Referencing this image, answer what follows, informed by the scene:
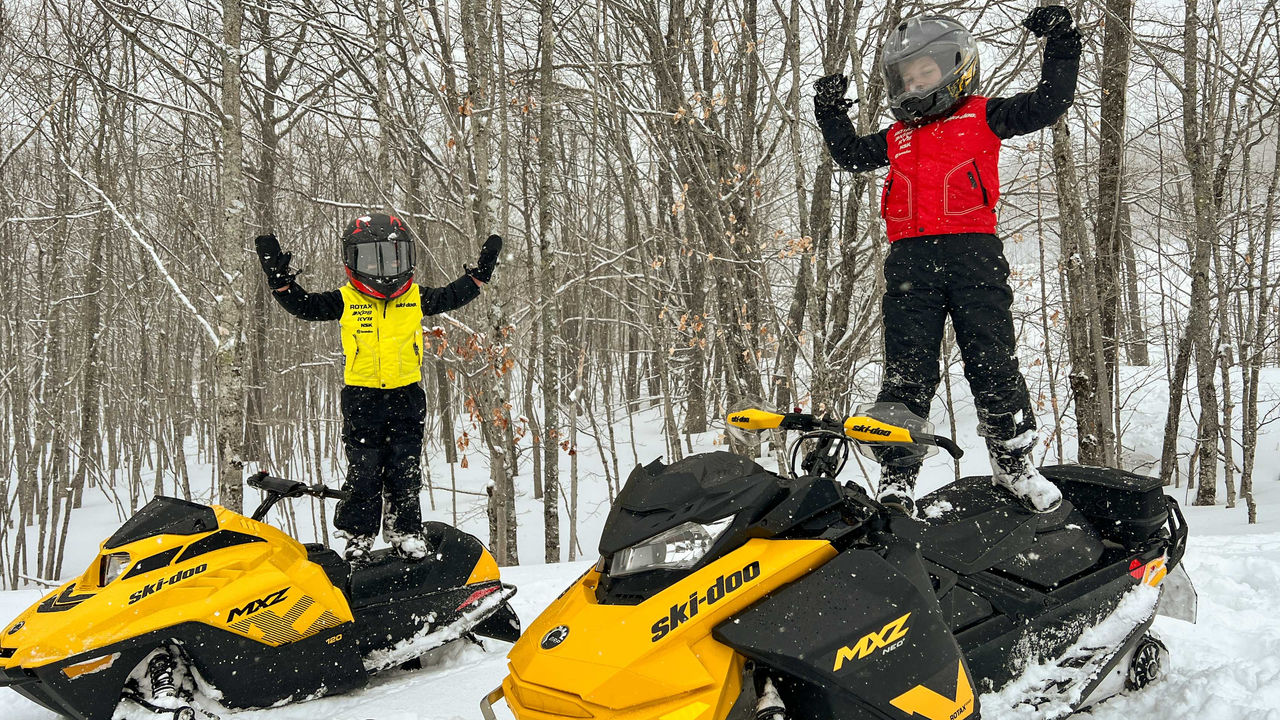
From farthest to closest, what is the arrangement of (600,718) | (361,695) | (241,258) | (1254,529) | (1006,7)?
(1006,7), (241,258), (1254,529), (361,695), (600,718)

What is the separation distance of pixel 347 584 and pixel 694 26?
7616 millimetres

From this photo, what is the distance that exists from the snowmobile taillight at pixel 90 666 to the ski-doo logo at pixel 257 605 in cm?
35

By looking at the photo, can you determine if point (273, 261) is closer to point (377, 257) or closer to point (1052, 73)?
point (377, 257)

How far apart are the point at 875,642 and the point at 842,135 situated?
236cm

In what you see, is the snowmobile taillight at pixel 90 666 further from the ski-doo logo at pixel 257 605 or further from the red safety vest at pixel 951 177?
the red safety vest at pixel 951 177

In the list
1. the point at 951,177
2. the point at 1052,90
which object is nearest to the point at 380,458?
the point at 951,177

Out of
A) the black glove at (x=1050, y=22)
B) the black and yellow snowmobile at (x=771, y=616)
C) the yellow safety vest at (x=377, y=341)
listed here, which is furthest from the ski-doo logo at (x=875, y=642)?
the yellow safety vest at (x=377, y=341)

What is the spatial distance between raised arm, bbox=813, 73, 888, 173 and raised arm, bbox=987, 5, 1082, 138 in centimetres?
59

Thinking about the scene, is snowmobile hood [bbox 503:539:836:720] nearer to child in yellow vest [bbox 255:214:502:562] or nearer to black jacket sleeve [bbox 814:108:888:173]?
black jacket sleeve [bbox 814:108:888:173]

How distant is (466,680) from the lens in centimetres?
322

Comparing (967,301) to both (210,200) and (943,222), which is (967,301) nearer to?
(943,222)

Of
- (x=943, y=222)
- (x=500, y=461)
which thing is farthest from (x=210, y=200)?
(x=943, y=222)

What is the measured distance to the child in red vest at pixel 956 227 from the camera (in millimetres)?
2840

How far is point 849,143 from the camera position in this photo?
11.1 feet
